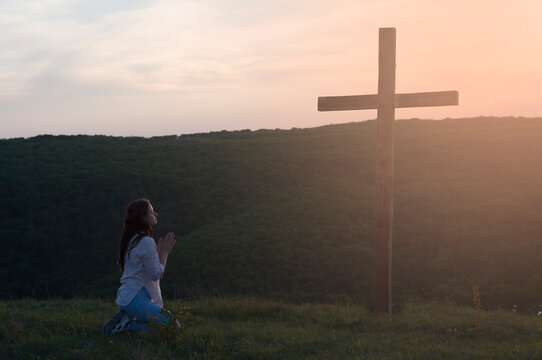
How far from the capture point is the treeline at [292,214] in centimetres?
1477

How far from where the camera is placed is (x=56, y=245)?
67.3ft

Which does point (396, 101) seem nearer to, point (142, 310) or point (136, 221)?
point (136, 221)

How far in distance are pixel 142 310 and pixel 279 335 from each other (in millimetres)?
1791

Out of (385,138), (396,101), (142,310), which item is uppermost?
(396,101)

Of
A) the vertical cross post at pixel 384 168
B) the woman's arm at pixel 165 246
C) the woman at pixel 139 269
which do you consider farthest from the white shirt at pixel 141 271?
the vertical cross post at pixel 384 168

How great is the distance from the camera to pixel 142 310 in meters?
6.79

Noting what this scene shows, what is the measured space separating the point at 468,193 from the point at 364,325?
44.9ft

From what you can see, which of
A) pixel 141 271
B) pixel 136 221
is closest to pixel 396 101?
pixel 136 221

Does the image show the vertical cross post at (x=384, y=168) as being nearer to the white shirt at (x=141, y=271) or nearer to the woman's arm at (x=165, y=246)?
the woman's arm at (x=165, y=246)

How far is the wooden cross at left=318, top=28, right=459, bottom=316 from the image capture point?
8.81 meters

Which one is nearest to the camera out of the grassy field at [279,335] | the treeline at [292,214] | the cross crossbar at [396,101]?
the grassy field at [279,335]

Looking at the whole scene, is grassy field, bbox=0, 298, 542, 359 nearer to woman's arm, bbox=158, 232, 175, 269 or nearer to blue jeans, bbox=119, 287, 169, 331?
blue jeans, bbox=119, 287, 169, 331

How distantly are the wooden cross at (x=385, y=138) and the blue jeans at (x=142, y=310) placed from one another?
391 centimetres

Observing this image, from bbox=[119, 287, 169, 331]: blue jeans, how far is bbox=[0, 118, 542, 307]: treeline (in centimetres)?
742
